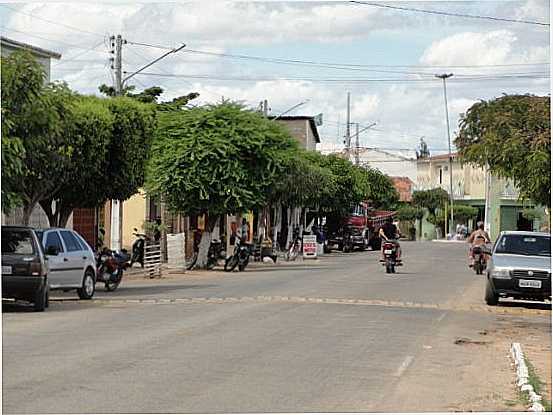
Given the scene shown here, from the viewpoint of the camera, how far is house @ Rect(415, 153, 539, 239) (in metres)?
81.2

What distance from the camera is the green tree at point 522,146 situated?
25547mm

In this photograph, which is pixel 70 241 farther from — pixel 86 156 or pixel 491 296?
pixel 491 296

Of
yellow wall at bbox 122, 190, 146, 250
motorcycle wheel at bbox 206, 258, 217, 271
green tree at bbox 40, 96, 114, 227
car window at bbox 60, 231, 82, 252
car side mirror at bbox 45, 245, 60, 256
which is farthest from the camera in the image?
yellow wall at bbox 122, 190, 146, 250

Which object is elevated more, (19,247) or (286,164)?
(286,164)

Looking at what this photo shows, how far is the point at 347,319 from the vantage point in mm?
20594

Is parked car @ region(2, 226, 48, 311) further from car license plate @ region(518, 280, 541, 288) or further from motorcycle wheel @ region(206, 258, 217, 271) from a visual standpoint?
motorcycle wheel @ region(206, 258, 217, 271)

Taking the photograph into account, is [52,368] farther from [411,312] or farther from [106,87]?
[106,87]

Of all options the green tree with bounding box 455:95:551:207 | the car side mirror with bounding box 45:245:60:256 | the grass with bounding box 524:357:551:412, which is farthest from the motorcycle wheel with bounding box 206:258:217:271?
the grass with bounding box 524:357:551:412

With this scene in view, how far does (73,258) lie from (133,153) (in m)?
8.16

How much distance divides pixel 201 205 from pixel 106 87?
48.2ft

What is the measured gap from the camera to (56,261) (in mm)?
24156

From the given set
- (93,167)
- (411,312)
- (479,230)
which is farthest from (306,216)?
(411,312)

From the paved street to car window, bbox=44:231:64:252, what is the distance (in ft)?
4.20

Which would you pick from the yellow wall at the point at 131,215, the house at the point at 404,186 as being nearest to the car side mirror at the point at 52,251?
the yellow wall at the point at 131,215
